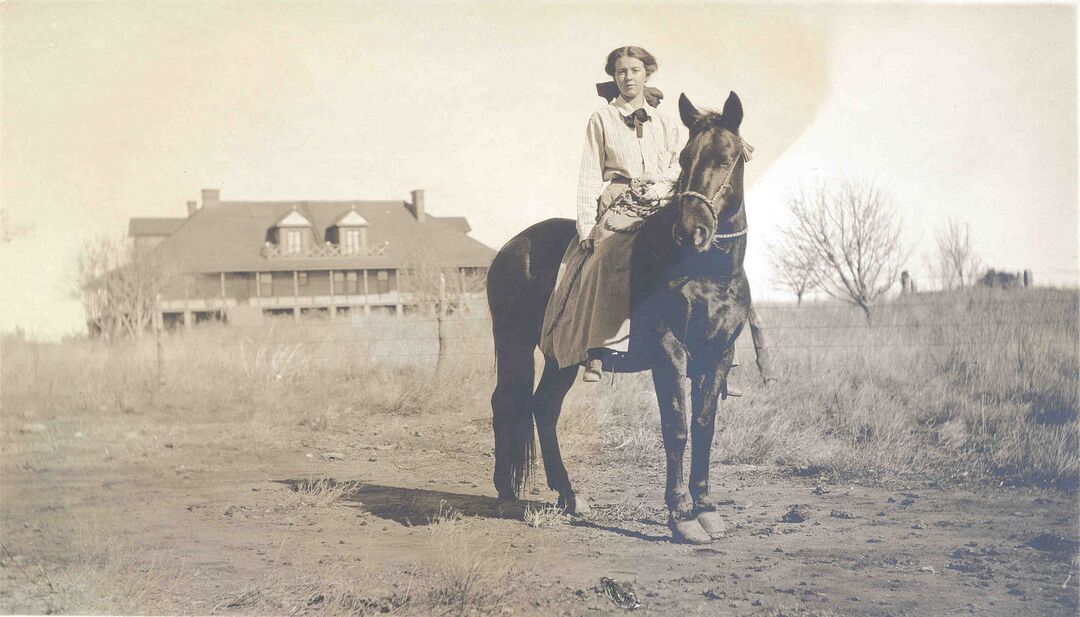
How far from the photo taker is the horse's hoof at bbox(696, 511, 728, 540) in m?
5.32

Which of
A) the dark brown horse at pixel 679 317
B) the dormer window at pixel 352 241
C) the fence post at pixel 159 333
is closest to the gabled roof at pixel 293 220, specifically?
the dormer window at pixel 352 241

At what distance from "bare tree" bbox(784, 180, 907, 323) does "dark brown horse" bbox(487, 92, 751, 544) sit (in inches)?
54.7

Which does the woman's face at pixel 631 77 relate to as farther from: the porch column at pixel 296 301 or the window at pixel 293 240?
the porch column at pixel 296 301

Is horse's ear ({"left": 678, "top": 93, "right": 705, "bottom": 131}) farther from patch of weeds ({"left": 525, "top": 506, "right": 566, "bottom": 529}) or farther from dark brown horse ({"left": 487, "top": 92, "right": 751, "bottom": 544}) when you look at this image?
patch of weeds ({"left": 525, "top": 506, "right": 566, "bottom": 529})

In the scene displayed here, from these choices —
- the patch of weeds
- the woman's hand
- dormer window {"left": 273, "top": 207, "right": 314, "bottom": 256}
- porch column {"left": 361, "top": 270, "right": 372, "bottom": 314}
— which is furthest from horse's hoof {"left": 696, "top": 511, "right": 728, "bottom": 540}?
→ dormer window {"left": 273, "top": 207, "right": 314, "bottom": 256}

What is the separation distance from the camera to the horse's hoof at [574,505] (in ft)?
18.5

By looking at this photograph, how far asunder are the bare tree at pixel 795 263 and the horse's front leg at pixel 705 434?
1.38 m

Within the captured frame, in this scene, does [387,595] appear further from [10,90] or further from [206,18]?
[10,90]

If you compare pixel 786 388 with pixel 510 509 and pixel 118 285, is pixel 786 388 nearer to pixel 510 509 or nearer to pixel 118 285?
pixel 510 509

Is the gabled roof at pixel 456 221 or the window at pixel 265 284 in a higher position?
the gabled roof at pixel 456 221

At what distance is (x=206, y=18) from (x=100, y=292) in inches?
94.4

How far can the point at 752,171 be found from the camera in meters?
6.04

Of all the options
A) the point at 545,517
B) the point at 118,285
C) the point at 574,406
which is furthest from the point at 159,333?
the point at 545,517

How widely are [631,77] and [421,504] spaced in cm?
334
